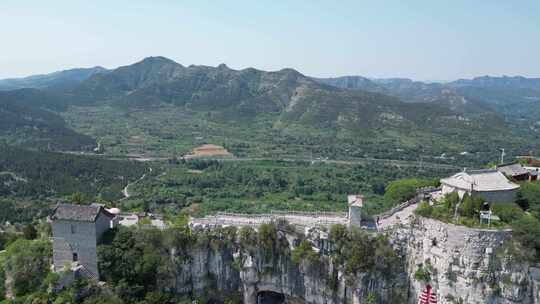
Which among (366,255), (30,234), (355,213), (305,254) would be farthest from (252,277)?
(30,234)

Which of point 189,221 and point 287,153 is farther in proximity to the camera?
point 287,153

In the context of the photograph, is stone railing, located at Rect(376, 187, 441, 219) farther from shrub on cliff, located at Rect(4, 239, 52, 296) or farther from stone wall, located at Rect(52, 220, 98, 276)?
shrub on cliff, located at Rect(4, 239, 52, 296)

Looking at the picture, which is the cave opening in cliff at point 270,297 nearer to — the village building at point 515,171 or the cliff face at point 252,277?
the cliff face at point 252,277

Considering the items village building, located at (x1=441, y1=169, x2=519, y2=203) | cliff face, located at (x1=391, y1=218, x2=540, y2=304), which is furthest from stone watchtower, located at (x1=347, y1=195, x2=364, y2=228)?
village building, located at (x1=441, y1=169, x2=519, y2=203)

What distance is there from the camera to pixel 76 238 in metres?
35.4

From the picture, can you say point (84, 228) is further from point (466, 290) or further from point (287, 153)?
point (287, 153)

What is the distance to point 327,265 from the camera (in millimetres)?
36875

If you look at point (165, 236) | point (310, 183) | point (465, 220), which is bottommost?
point (310, 183)

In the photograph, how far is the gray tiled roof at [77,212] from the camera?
35.2 m

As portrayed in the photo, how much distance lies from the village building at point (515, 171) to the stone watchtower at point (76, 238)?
130 ft

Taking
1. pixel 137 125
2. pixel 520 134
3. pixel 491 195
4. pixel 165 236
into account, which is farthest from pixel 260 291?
pixel 520 134

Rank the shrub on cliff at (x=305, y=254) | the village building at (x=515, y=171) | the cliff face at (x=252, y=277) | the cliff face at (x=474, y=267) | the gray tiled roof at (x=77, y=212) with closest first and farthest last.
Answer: the cliff face at (x=474, y=267) → the gray tiled roof at (x=77, y=212) → the shrub on cliff at (x=305, y=254) → the cliff face at (x=252, y=277) → the village building at (x=515, y=171)

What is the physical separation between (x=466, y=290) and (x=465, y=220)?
17.9 ft

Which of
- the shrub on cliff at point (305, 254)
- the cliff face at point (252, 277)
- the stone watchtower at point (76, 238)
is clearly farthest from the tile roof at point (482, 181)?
the stone watchtower at point (76, 238)
